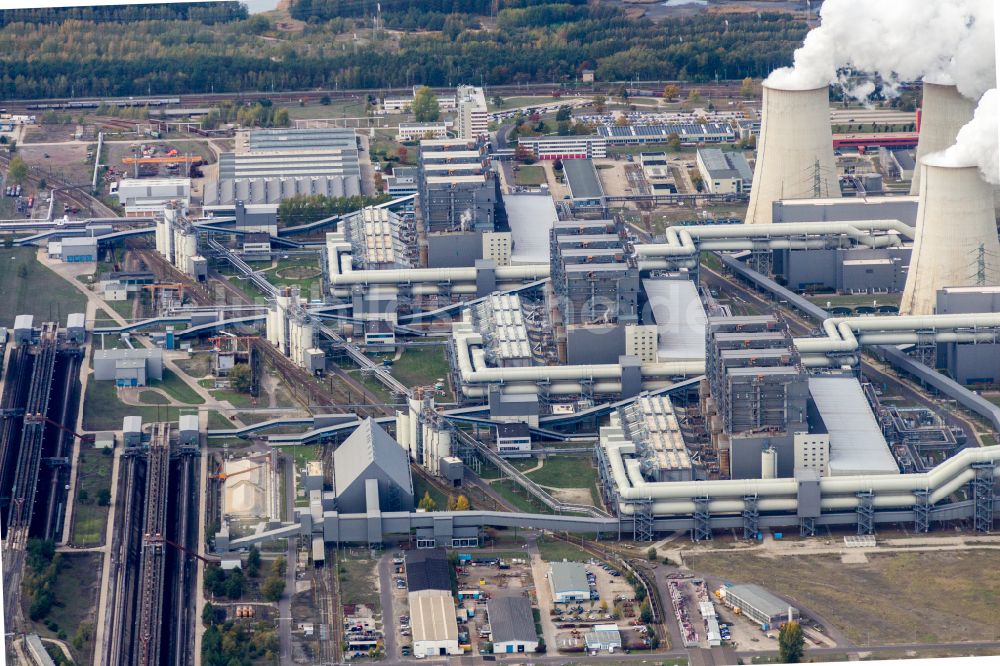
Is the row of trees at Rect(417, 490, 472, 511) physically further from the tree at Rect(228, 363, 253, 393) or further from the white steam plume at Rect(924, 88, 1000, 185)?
the white steam plume at Rect(924, 88, 1000, 185)

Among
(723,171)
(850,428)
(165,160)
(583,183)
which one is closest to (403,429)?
(850,428)

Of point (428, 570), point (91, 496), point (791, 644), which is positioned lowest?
point (791, 644)

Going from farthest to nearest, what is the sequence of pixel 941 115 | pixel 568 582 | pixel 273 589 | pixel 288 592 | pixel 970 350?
pixel 941 115, pixel 970 350, pixel 288 592, pixel 568 582, pixel 273 589

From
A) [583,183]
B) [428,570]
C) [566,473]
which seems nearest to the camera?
[428,570]

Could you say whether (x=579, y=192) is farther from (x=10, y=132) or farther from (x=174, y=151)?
(x=10, y=132)

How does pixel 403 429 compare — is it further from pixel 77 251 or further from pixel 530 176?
pixel 530 176

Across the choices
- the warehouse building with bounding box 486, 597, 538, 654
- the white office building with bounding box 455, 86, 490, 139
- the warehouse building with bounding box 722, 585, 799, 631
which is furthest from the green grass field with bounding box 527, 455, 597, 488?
the white office building with bounding box 455, 86, 490, 139
